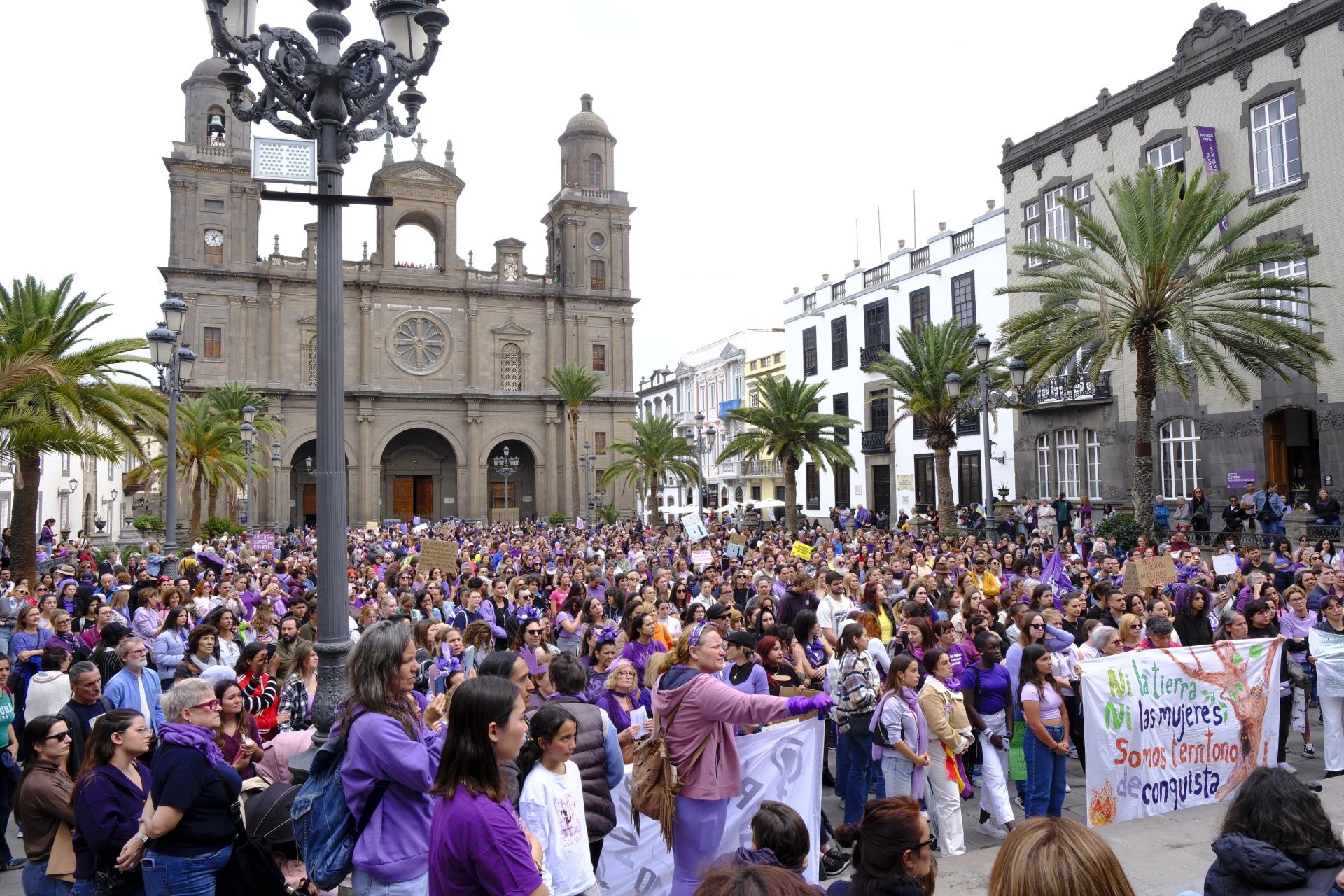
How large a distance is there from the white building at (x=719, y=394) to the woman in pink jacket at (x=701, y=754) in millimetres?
52816

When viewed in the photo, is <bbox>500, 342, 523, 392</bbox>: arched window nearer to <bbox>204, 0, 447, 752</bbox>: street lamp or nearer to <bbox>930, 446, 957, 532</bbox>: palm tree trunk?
<bbox>930, 446, 957, 532</bbox>: palm tree trunk

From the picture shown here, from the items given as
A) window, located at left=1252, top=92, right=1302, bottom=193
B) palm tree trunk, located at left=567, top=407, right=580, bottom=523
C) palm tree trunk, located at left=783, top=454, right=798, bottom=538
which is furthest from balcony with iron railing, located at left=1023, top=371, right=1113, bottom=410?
palm tree trunk, located at left=567, top=407, right=580, bottom=523

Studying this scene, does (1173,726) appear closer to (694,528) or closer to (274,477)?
(694,528)

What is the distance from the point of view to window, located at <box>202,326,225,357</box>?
170 feet

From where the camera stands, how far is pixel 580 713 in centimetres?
505

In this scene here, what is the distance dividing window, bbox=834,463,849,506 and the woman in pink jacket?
1573 inches

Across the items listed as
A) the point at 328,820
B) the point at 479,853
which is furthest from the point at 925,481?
the point at 479,853

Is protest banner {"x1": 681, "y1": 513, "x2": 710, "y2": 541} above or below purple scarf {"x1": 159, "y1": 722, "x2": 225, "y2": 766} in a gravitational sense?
above

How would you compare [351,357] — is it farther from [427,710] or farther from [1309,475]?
[427,710]

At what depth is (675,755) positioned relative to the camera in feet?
17.3

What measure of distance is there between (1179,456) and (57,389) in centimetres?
2926

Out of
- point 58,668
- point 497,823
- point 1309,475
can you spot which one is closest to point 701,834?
point 497,823

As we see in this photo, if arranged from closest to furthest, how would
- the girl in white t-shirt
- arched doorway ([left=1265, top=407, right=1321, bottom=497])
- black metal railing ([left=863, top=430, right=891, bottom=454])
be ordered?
1. the girl in white t-shirt
2. arched doorway ([left=1265, top=407, right=1321, bottom=497])
3. black metal railing ([left=863, top=430, right=891, bottom=454])

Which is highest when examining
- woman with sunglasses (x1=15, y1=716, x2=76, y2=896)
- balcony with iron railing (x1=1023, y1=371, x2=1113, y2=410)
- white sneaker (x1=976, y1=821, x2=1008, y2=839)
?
balcony with iron railing (x1=1023, y1=371, x2=1113, y2=410)
